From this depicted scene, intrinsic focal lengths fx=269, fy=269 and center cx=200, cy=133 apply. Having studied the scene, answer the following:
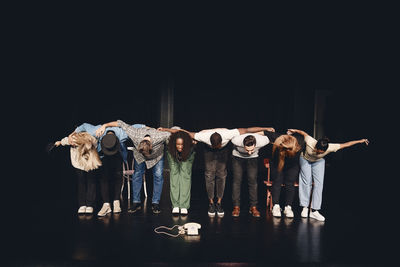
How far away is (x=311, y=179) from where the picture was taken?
131 inches

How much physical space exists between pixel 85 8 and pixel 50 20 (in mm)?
683

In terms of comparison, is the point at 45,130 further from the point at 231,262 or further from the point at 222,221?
the point at 231,262

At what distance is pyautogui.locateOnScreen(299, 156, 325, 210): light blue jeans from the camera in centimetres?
326

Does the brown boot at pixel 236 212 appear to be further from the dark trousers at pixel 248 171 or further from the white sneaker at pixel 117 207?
the white sneaker at pixel 117 207

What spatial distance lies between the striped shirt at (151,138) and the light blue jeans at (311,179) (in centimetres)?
171

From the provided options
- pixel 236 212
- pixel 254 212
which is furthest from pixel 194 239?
pixel 254 212

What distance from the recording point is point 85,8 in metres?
4.65

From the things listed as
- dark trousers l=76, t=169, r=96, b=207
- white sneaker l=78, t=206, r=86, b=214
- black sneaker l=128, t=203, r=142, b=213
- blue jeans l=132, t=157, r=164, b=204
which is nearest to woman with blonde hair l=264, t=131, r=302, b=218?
blue jeans l=132, t=157, r=164, b=204

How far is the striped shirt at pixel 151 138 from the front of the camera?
10.4ft

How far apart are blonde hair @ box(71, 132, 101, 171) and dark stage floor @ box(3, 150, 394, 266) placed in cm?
63

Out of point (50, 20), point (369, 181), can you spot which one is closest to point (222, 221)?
point (369, 181)

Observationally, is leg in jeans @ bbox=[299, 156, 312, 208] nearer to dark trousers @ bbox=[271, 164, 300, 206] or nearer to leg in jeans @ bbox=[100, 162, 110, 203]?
dark trousers @ bbox=[271, 164, 300, 206]

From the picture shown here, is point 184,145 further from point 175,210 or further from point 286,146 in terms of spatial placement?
point 286,146

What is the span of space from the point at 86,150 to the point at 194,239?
5.14 feet
